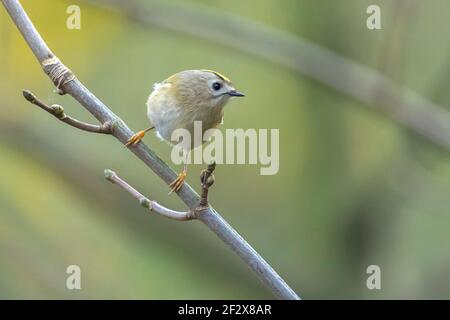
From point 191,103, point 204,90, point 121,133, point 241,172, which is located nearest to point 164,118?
point 191,103

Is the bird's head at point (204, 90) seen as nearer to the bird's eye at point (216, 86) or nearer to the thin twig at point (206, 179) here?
the bird's eye at point (216, 86)

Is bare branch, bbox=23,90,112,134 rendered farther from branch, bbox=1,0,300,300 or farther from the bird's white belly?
the bird's white belly

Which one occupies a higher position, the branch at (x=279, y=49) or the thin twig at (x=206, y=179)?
the branch at (x=279, y=49)

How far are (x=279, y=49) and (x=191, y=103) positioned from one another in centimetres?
206

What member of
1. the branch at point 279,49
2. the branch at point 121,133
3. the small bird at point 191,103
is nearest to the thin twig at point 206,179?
the branch at point 121,133

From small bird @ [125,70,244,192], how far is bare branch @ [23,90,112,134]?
3.34ft

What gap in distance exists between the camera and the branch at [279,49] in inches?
223

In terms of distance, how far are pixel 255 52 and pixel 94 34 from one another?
1701 millimetres

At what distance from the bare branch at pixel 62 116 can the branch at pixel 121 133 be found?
0.03 metres

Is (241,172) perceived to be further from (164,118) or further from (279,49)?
(164,118)

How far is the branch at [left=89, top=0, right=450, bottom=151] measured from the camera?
566 centimetres
